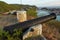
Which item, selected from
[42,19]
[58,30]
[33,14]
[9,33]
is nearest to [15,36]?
[9,33]

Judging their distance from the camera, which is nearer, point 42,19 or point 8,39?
point 8,39

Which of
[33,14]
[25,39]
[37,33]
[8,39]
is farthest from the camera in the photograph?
[33,14]

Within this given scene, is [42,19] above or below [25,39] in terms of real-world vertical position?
above

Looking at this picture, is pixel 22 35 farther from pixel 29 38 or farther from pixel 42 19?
pixel 42 19

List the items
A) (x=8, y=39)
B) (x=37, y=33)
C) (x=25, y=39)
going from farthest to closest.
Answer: (x=37, y=33) < (x=25, y=39) < (x=8, y=39)

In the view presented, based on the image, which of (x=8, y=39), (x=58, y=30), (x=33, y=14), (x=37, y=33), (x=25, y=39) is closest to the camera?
(x=8, y=39)

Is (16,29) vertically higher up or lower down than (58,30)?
higher up

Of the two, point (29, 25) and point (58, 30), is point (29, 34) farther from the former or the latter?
point (58, 30)

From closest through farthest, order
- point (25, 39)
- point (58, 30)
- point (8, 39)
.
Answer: point (8, 39)
point (25, 39)
point (58, 30)

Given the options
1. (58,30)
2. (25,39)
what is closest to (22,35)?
(25,39)
